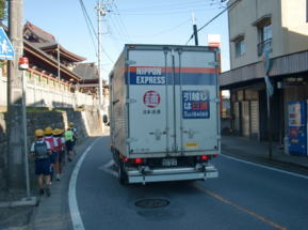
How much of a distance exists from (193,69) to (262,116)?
44.5ft

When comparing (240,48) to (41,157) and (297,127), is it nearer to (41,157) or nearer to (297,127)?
(297,127)

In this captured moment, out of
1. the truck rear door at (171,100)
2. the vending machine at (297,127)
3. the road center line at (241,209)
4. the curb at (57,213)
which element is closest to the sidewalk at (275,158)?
the vending machine at (297,127)

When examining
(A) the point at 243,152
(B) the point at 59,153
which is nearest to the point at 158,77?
(B) the point at 59,153

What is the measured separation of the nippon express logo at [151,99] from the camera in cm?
755

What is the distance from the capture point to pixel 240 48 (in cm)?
2275

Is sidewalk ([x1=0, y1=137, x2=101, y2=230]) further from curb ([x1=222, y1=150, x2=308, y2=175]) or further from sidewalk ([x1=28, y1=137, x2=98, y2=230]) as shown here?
curb ([x1=222, y1=150, x2=308, y2=175])

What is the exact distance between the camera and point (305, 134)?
12914 mm

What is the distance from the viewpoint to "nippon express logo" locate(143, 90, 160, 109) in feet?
24.8

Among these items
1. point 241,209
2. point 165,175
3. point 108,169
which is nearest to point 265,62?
point 108,169

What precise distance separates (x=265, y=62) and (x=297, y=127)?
2.85 metres

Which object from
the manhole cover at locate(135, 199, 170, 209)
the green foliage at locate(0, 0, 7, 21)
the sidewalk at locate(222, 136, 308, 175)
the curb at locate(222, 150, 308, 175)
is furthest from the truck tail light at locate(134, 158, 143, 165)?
the green foliage at locate(0, 0, 7, 21)

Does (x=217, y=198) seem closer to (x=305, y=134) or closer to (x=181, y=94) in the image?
(x=181, y=94)

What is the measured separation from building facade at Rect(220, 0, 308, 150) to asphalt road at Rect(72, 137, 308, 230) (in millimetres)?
4929

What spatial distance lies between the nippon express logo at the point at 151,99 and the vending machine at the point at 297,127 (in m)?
7.85
